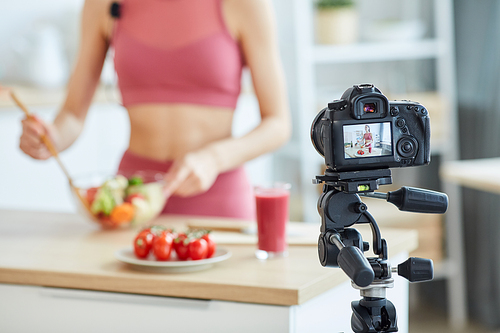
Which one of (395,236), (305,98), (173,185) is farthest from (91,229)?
(305,98)

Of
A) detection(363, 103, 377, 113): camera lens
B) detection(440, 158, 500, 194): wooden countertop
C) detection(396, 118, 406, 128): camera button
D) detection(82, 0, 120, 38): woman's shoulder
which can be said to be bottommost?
detection(440, 158, 500, 194): wooden countertop

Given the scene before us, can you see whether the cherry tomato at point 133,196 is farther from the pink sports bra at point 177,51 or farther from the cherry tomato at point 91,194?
the pink sports bra at point 177,51

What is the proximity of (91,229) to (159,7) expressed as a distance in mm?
649

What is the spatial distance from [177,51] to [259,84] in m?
0.25

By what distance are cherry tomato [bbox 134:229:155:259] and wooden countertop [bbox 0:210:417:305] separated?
0.12ft

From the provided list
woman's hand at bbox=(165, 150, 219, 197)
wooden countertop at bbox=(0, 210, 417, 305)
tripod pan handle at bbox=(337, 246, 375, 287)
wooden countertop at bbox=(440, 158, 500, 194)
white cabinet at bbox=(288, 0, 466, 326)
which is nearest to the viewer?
tripod pan handle at bbox=(337, 246, 375, 287)

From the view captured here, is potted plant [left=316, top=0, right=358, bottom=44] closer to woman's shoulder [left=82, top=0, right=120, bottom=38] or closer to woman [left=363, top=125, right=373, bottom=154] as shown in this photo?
woman's shoulder [left=82, top=0, right=120, bottom=38]

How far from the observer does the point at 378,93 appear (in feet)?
2.63

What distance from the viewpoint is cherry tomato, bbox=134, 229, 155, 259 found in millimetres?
1161

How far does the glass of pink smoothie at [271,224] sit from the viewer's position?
1.21 m

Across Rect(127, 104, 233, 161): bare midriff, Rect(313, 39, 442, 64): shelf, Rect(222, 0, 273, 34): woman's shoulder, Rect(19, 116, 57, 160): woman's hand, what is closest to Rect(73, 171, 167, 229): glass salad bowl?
Rect(19, 116, 57, 160): woman's hand

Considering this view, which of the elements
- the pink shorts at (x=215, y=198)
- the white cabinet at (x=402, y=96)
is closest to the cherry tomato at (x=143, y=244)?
the pink shorts at (x=215, y=198)

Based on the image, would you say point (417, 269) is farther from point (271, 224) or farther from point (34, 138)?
point (34, 138)

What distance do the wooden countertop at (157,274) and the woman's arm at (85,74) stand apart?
0.40m
